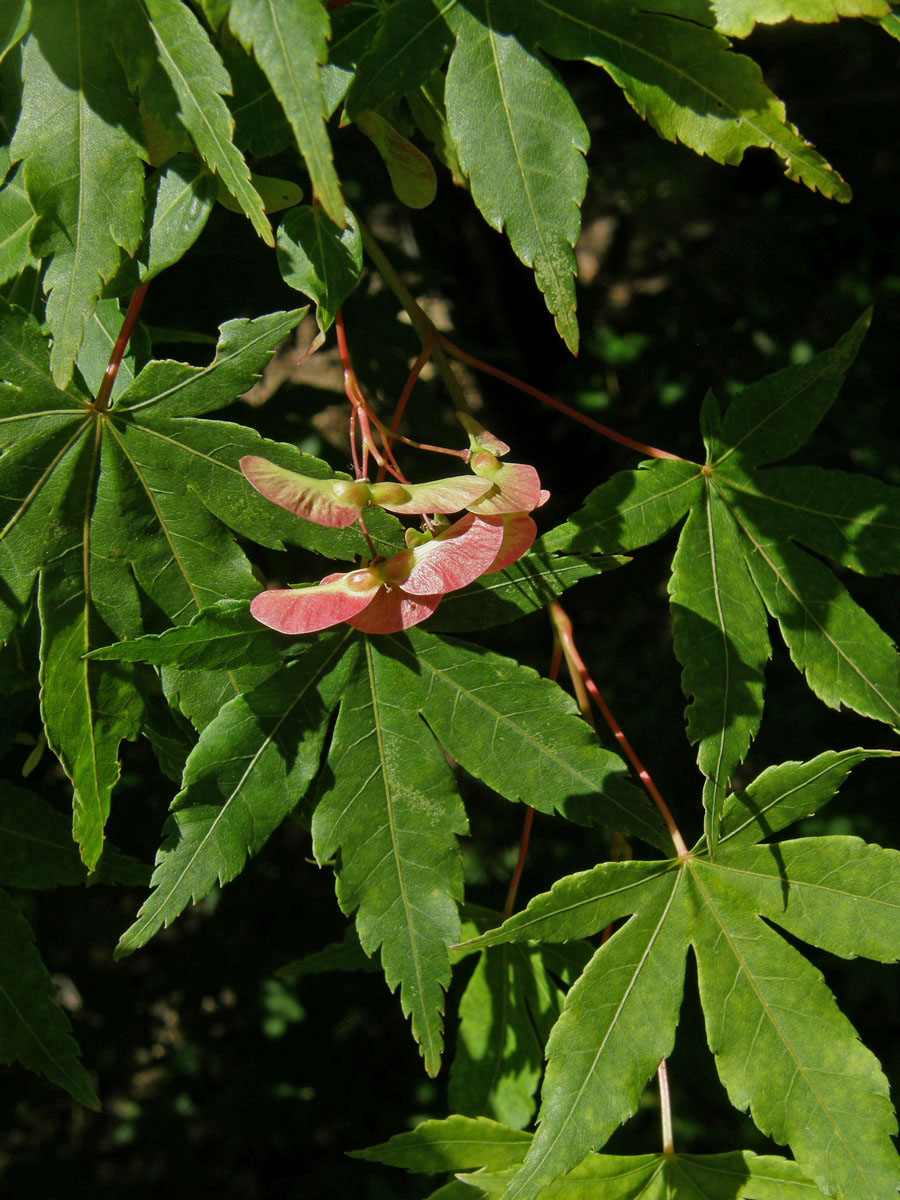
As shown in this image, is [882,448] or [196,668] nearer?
[196,668]

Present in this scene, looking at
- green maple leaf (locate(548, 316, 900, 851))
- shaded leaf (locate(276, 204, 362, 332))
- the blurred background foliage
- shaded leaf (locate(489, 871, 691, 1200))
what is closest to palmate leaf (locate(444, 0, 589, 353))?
shaded leaf (locate(276, 204, 362, 332))

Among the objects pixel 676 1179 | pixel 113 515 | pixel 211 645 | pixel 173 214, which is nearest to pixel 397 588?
pixel 211 645

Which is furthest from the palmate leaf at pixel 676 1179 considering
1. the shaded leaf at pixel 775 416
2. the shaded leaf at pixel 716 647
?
the shaded leaf at pixel 775 416

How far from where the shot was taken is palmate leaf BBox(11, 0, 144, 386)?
79 cm

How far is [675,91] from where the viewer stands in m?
0.83

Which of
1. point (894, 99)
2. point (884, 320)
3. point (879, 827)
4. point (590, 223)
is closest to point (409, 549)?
point (879, 827)

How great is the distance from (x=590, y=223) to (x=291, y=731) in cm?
234

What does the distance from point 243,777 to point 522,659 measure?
130cm

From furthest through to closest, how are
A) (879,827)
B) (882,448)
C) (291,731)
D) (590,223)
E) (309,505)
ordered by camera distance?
(590,223), (882,448), (879,827), (291,731), (309,505)

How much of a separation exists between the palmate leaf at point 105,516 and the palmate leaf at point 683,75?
320mm

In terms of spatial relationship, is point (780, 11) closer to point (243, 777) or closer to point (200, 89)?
point (200, 89)

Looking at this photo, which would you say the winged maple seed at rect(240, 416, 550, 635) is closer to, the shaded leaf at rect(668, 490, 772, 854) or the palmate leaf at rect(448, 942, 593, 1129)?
the shaded leaf at rect(668, 490, 772, 854)

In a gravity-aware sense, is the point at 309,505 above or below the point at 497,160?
below

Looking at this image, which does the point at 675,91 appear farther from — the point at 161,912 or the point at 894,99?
the point at 894,99
